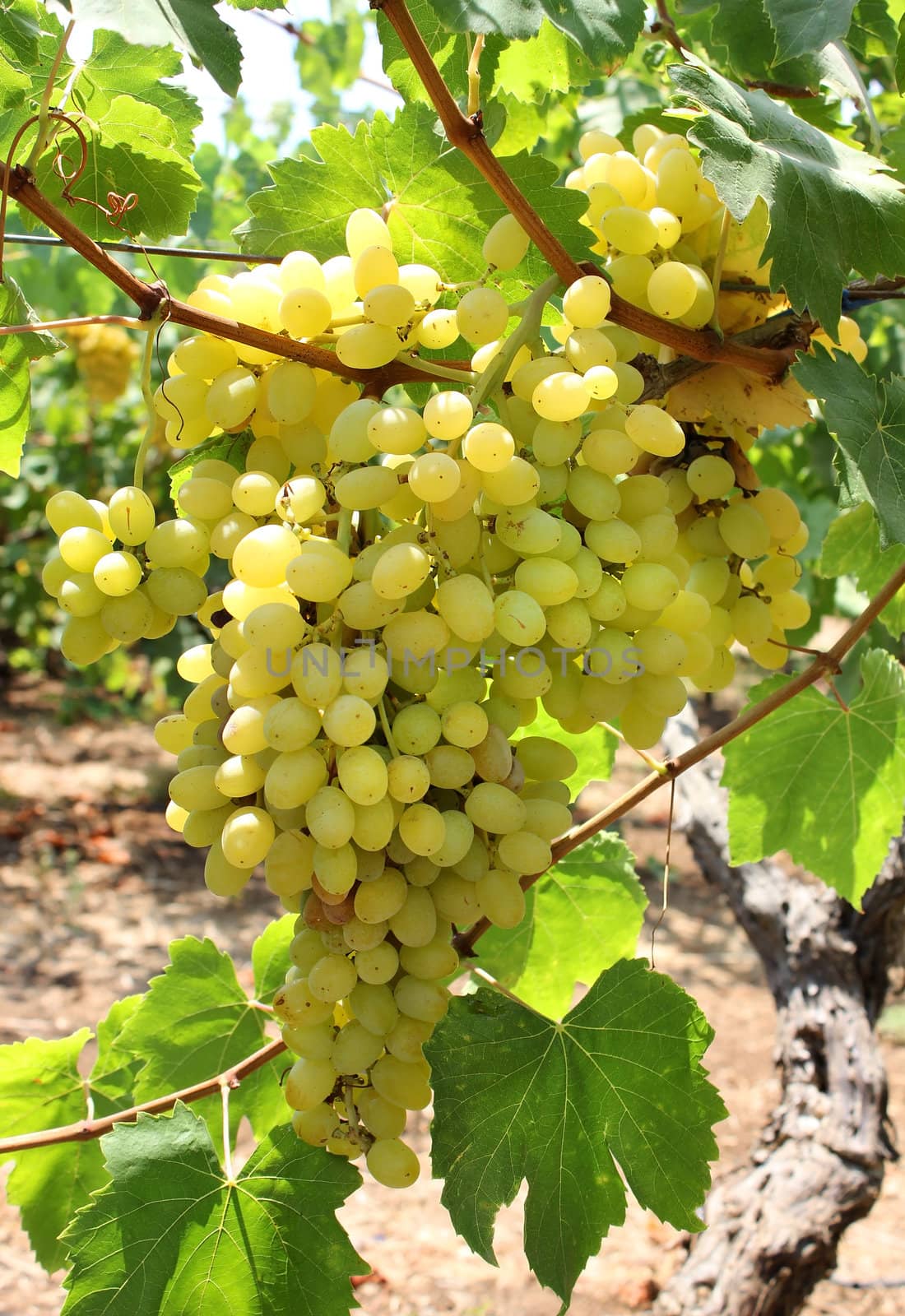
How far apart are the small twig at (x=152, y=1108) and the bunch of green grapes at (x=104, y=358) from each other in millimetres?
3588

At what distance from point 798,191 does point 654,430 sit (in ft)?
0.70

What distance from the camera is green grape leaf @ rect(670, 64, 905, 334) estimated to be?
75cm

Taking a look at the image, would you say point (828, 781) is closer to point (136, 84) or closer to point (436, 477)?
point (436, 477)

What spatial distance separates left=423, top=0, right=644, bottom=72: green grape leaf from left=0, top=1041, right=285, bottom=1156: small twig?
77cm

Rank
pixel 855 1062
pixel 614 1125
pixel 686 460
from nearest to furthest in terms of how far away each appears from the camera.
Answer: pixel 614 1125, pixel 686 460, pixel 855 1062

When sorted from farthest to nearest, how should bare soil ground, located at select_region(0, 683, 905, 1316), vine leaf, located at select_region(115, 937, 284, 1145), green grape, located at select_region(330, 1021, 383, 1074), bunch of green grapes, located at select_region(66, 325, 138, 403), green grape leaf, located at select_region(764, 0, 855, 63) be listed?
bunch of green grapes, located at select_region(66, 325, 138, 403)
bare soil ground, located at select_region(0, 683, 905, 1316)
vine leaf, located at select_region(115, 937, 284, 1145)
green grape leaf, located at select_region(764, 0, 855, 63)
green grape, located at select_region(330, 1021, 383, 1074)

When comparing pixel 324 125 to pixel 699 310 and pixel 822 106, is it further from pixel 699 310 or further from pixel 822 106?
pixel 822 106

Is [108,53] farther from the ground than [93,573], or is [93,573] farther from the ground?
[108,53]

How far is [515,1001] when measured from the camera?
89 cm

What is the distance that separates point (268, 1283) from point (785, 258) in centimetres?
82

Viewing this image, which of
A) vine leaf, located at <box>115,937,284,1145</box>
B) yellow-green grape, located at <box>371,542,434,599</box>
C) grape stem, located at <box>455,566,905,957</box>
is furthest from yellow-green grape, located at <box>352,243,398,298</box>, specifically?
vine leaf, located at <box>115,937,284,1145</box>

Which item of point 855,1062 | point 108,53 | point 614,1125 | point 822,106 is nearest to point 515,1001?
point 614,1125

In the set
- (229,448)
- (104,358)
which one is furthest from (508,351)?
(104,358)

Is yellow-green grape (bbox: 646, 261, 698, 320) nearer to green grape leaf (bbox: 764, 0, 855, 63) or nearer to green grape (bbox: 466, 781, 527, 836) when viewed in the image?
green grape leaf (bbox: 764, 0, 855, 63)
